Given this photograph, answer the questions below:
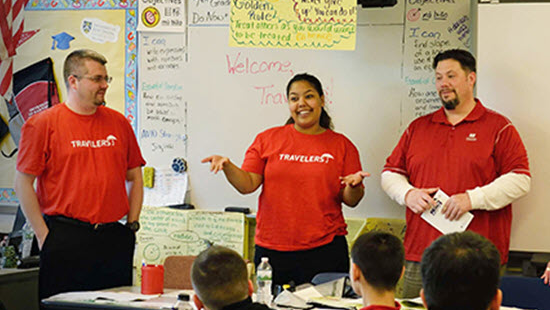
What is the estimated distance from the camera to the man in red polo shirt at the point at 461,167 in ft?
10.8

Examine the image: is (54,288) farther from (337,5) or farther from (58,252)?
(337,5)

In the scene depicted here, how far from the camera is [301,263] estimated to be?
3459 millimetres

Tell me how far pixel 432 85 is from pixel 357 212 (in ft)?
3.00

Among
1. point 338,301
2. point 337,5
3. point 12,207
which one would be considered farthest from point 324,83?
point 12,207

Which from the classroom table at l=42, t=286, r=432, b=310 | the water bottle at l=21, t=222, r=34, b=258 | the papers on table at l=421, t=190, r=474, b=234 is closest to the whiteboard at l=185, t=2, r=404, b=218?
the papers on table at l=421, t=190, r=474, b=234

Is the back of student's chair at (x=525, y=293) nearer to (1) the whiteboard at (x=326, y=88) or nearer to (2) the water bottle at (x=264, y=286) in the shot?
(2) the water bottle at (x=264, y=286)

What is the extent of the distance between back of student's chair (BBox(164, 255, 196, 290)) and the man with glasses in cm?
32

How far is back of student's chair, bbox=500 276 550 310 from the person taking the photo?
112 inches

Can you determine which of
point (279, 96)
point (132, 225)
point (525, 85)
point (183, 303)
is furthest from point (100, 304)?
point (525, 85)

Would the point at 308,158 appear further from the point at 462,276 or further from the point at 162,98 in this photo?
the point at 462,276

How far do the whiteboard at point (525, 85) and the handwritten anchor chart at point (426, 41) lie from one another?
1.41 feet

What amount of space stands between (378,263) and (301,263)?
1.34 meters

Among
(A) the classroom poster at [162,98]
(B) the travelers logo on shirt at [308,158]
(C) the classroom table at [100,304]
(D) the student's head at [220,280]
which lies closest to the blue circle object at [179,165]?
(A) the classroom poster at [162,98]

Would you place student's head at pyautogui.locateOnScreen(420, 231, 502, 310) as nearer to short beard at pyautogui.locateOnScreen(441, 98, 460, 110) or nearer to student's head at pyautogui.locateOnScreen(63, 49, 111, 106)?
short beard at pyautogui.locateOnScreen(441, 98, 460, 110)
